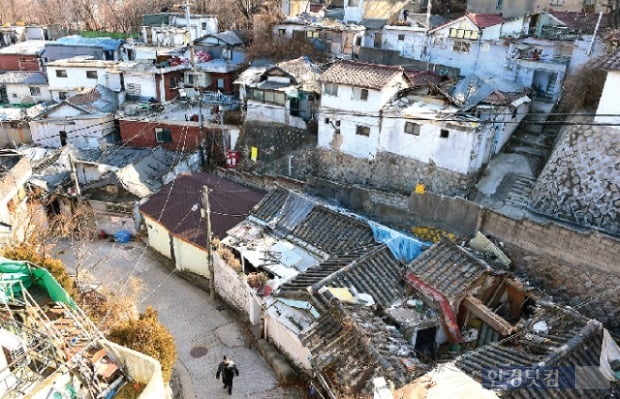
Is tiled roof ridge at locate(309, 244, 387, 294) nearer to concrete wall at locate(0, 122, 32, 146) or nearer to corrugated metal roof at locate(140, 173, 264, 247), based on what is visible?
corrugated metal roof at locate(140, 173, 264, 247)

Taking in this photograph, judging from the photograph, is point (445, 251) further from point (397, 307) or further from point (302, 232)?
point (302, 232)

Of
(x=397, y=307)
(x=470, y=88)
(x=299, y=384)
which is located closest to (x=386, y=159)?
(x=470, y=88)

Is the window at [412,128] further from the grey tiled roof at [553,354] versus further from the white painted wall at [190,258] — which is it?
the grey tiled roof at [553,354]

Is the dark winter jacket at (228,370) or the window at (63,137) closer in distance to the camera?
the dark winter jacket at (228,370)

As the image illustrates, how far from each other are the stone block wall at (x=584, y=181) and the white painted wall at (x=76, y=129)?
2773 cm

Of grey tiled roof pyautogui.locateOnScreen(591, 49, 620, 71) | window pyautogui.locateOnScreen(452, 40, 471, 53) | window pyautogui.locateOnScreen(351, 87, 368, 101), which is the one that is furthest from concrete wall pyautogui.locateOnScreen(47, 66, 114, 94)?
grey tiled roof pyautogui.locateOnScreen(591, 49, 620, 71)

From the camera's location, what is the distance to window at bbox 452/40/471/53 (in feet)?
105

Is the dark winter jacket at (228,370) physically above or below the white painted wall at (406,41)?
below

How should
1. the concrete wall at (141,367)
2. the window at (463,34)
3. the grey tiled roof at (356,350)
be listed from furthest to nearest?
the window at (463,34), the grey tiled roof at (356,350), the concrete wall at (141,367)

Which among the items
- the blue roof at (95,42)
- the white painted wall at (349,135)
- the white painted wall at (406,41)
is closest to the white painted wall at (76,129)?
the blue roof at (95,42)

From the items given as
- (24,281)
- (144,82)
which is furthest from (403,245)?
(144,82)

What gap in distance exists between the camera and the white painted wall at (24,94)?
4062 centimetres

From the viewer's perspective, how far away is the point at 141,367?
12.1 m

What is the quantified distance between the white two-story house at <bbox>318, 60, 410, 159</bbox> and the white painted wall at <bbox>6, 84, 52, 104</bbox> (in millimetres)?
28401
